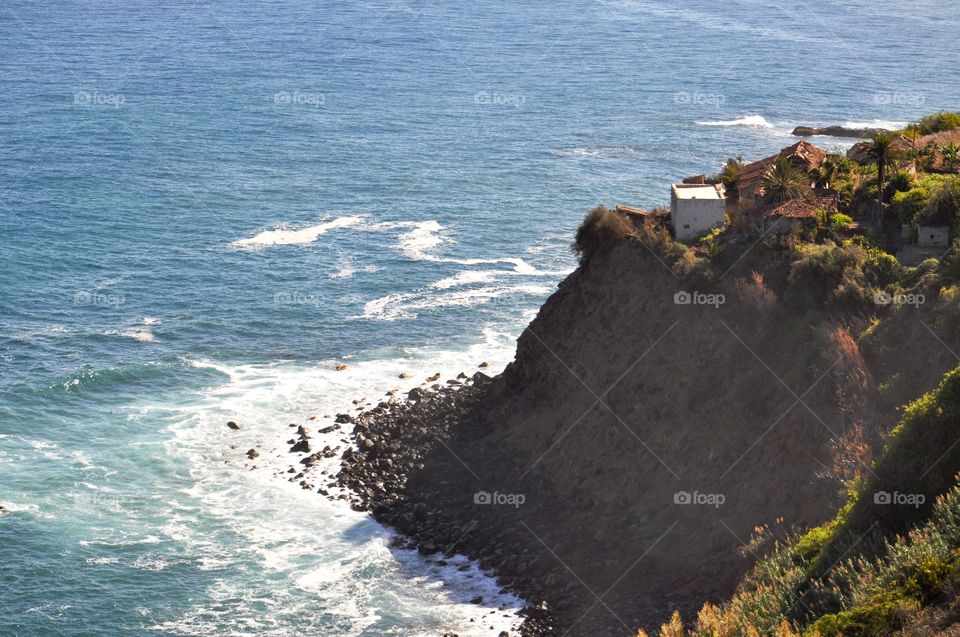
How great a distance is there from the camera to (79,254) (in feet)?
354

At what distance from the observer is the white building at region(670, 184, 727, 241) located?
240 ft

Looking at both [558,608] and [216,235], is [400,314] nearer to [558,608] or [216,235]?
[216,235]

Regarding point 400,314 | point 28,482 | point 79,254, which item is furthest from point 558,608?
point 79,254

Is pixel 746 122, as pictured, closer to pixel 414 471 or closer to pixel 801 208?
pixel 801 208

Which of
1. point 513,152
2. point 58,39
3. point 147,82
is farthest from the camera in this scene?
point 58,39

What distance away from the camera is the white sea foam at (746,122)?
152 meters

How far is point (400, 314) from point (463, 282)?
8.13m
